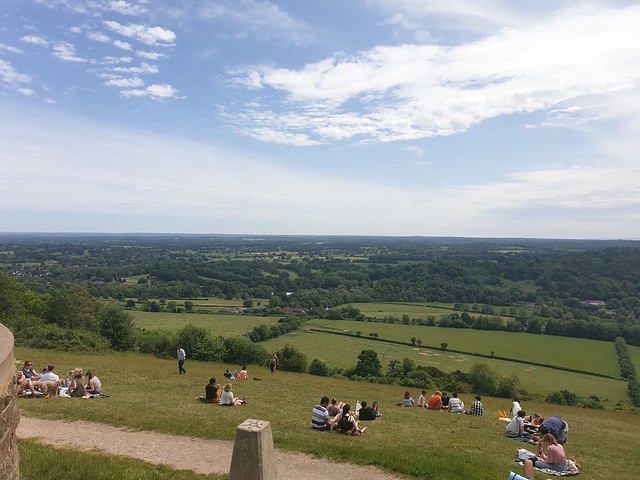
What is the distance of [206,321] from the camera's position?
79.9 meters

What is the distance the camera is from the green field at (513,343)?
64.1 meters

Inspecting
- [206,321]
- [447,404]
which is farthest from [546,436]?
[206,321]

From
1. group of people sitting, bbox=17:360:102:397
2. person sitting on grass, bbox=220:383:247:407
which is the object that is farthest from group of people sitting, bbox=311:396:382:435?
group of people sitting, bbox=17:360:102:397

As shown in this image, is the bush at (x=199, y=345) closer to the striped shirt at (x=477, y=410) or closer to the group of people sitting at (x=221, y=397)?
the group of people sitting at (x=221, y=397)

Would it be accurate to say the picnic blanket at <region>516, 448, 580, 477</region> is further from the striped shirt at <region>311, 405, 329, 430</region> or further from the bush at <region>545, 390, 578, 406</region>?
the bush at <region>545, 390, 578, 406</region>

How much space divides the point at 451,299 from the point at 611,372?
70.8 m

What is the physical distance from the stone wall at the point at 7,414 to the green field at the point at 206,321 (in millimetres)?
63076

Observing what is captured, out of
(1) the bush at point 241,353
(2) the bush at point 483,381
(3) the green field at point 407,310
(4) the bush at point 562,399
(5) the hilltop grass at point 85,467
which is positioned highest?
(5) the hilltop grass at point 85,467

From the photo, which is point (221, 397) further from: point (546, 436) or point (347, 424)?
point (546, 436)

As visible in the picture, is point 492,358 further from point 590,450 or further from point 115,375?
point 115,375

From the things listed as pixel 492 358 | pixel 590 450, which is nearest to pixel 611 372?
pixel 492 358

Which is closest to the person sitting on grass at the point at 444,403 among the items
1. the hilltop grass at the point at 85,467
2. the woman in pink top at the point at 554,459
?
the woman in pink top at the point at 554,459

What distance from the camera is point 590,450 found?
14328 millimetres

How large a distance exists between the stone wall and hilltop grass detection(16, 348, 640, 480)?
6625 mm
